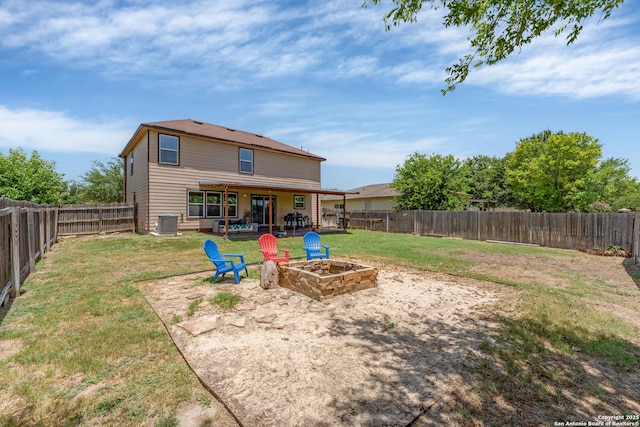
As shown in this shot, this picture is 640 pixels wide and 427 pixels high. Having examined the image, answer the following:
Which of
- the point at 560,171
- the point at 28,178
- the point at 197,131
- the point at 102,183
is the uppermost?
the point at 197,131

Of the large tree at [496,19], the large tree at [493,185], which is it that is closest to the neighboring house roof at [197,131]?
the large tree at [496,19]

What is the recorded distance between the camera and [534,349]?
331cm

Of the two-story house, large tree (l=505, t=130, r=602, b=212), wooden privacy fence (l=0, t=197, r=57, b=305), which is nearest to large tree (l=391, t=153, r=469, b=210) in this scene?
the two-story house

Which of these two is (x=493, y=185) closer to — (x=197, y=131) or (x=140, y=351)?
(x=197, y=131)

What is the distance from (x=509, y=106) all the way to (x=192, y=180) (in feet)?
48.8

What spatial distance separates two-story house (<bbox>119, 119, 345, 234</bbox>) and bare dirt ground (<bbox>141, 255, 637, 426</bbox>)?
930cm

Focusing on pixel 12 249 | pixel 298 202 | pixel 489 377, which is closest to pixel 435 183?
pixel 298 202

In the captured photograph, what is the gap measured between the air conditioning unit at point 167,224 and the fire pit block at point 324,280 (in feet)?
32.1

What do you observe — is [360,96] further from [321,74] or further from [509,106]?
[509,106]

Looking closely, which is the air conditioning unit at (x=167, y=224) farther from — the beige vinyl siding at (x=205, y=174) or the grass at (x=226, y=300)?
the grass at (x=226, y=300)

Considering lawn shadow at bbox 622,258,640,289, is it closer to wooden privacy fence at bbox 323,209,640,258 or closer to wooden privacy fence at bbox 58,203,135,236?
wooden privacy fence at bbox 323,209,640,258

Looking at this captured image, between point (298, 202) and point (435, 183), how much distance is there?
33.2 feet

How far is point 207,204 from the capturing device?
16156 millimetres

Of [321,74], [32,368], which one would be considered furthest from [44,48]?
[32,368]
